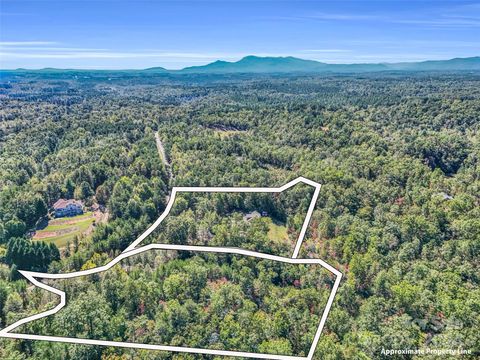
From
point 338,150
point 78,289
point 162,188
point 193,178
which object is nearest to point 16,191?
point 162,188

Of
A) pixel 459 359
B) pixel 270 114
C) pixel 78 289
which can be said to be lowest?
pixel 459 359

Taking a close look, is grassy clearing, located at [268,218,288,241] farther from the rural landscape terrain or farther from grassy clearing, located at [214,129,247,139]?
grassy clearing, located at [214,129,247,139]

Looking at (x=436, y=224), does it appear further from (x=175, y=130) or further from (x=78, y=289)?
(x=175, y=130)

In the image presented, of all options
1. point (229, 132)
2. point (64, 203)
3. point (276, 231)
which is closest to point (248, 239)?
point (276, 231)

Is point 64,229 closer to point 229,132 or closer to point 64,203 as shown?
point 64,203

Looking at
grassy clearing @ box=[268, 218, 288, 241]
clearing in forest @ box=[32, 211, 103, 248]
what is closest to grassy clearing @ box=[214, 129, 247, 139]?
clearing in forest @ box=[32, 211, 103, 248]

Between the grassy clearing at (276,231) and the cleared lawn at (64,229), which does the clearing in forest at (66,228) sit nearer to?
the cleared lawn at (64,229)
